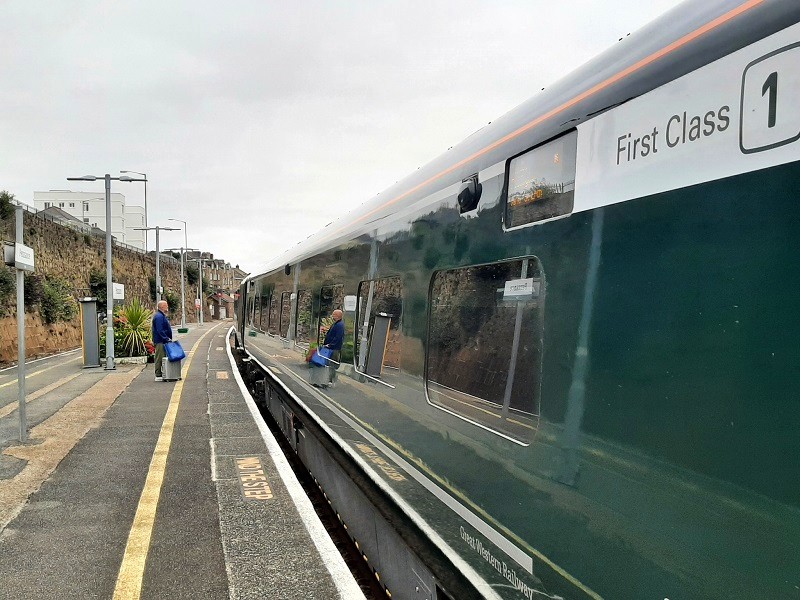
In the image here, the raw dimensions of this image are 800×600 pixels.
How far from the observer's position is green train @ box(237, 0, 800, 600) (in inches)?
54.1

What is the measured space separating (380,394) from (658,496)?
8.41 ft

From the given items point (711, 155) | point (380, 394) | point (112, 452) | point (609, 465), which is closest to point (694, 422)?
point (609, 465)

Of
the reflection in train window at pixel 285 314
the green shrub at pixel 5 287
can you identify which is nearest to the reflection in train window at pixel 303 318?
the reflection in train window at pixel 285 314

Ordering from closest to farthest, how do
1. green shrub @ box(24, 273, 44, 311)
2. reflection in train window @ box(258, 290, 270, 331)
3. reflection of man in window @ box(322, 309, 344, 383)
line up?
reflection of man in window @ box(322, 309, 344, 383), reflection in train window @ box(258, 290, 270, 331), green shrub @ box(24, 273, 44, 311)

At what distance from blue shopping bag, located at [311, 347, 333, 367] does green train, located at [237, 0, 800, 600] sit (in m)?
2.29

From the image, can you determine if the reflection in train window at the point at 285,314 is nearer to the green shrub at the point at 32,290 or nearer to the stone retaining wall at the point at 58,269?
the stone retaining wall at the point at 58,269

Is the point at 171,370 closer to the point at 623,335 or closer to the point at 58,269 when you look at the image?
the point at 623,335

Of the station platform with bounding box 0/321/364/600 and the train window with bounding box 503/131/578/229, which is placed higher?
the train window with bounding box 503/131/578/229

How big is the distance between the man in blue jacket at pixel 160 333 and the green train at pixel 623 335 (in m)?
10.9

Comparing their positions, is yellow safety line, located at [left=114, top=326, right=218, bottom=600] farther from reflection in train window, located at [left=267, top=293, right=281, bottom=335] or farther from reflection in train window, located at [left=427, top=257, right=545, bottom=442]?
reflection in train window, located at [left=267, top=293, right=281, bottom=335]

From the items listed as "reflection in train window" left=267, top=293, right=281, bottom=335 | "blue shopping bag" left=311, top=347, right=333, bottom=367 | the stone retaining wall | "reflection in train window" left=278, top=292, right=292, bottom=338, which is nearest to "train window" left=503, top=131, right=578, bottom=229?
"blue shopping bag" left=311, top=347, right=333, bottom=367

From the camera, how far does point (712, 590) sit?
144 centimetres

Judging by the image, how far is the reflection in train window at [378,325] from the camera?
382 centimetres

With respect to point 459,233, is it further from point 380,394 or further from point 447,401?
point 380,394
